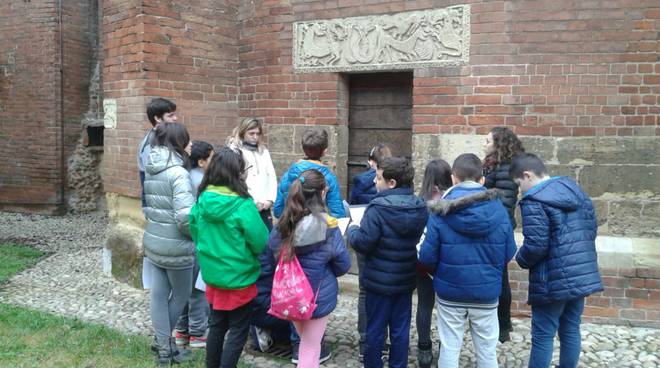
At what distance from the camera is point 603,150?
499 centimetres

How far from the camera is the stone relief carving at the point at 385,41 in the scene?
17.7 ft

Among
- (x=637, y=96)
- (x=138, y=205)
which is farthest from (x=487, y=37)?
(x=138, y=205)

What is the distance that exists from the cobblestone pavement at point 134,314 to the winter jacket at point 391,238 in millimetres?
936

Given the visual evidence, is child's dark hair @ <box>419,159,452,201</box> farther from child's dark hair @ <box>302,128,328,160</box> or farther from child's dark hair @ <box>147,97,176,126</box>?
child's dark hair @ <box>147,97,176,126</box>

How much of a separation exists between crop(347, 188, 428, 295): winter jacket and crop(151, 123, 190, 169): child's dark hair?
1.43 m

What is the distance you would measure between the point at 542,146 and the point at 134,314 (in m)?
4.16

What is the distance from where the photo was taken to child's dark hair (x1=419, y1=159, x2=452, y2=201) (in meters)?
3.81

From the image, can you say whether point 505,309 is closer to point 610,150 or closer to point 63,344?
point 610,150

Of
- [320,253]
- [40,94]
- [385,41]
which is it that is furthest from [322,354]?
[40,94]

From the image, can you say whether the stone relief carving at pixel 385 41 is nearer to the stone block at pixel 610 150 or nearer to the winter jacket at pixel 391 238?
the stone block at pixel 610 150

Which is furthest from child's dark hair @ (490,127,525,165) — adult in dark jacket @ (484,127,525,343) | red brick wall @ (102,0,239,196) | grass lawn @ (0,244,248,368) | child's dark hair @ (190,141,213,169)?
red brick wall @ (102,0,239,196)

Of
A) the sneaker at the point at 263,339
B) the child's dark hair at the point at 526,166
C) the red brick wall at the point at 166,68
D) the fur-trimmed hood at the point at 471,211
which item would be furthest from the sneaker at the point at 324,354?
the red brick wall at the point at 166,68

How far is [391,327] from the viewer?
3.71 meters

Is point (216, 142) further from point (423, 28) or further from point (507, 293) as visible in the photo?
point (507, 293)
